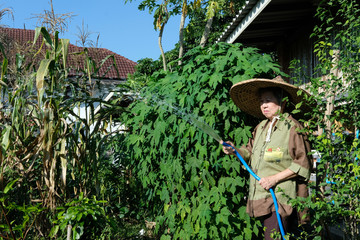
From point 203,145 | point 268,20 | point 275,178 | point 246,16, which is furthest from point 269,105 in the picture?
point 268,20

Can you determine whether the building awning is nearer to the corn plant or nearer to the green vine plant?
the green vine plant

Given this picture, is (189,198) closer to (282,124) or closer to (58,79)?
(282,124)

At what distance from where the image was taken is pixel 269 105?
3.17 m

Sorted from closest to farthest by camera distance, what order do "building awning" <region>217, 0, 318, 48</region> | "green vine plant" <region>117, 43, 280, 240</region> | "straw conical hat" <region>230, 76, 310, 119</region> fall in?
1. "straw conical hat" <region>230, 76, 310, 119</region>
2. "green vine plant" <region>117, 43, 280, 240</region>
3. "building awning" <region>217, 0, 318, 48</region>

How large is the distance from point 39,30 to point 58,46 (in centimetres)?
24

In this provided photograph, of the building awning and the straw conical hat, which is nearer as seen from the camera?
the straw conical hat

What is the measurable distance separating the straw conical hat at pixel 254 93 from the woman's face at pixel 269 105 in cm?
8

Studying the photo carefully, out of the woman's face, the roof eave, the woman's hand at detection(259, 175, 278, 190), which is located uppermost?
the roof eave

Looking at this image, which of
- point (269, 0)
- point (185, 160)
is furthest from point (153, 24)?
point (185, 160)

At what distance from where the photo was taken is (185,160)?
3801 mm

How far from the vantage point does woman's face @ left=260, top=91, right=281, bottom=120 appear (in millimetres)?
3139

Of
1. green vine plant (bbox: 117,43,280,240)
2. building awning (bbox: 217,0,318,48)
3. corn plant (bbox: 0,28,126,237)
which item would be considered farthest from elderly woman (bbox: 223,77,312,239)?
building awning (bbox: 217,0,318,48)

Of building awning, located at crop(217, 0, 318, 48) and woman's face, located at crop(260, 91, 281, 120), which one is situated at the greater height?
building awning, located at crop(217, 0, 318, 48)

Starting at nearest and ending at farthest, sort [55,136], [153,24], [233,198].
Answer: [233,198]
[55,136]
[153,24]
